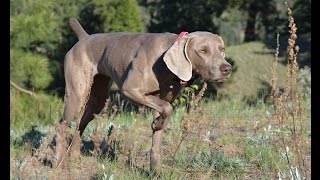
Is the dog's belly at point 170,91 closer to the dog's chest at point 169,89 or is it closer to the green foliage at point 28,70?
the dog's chest at point 169,89

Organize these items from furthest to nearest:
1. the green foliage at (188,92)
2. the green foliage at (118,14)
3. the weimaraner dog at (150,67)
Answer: the green foliage at (118,14)
the green foliage at (188,92)
the weimaraner dog at (150,67)

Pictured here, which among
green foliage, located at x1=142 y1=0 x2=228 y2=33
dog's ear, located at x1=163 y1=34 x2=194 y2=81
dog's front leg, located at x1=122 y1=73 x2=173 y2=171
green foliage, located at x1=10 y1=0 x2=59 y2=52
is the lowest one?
green foliage, located at x1=142 y1=0 x2=228 y2=33

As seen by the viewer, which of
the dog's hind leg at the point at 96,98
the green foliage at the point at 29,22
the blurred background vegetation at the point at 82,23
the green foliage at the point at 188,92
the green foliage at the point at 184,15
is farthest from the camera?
the green foliage at the point at 184,15

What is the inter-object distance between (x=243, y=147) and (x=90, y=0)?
36.3 feet

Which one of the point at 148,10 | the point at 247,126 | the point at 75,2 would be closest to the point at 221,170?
the point at 247,126

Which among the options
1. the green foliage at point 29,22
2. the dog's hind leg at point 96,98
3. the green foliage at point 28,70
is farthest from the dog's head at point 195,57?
the green foliage at point 28,70

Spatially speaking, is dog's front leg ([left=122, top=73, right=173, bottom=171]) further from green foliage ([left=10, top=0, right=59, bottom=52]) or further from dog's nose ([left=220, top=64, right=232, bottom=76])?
green foliage ([left=10, top=0, right=59, bottom=52])

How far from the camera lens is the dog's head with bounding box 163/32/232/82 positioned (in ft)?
13.6

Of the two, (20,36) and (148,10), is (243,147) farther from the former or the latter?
(148,10)

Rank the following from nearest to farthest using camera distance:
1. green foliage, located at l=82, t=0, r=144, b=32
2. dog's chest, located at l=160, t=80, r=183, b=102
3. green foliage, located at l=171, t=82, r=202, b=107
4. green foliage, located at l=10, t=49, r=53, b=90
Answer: dog's chest, located at l=160, t=80, r=183, b=102 < green foliage, located at l=171, t=82, r=202, b=107 < green foliage, located at l=10, t=49, r=53, b=90 < green foliage, located at l=82, t=0, r=144, b=32

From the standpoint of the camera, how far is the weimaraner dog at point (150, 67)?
4191mm

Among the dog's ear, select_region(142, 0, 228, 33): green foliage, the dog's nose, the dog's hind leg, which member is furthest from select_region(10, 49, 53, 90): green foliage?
select_region(142, 0, 228, 33): green foliage

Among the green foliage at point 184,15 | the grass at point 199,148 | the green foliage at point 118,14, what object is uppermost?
the grass at point 199,148

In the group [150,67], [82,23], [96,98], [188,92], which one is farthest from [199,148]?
[82,23]
